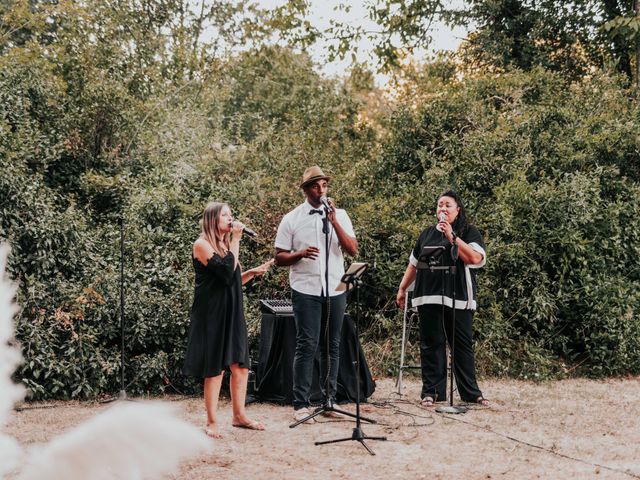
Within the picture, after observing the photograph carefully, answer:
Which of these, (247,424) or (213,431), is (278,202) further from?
(213,431)

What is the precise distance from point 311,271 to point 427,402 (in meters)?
1.87

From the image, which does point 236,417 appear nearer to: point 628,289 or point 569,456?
point 569,456

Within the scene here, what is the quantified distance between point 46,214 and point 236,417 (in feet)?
11.6

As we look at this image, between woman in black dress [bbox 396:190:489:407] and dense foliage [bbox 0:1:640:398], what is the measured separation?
158 centimetres

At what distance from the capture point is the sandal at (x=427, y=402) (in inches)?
268

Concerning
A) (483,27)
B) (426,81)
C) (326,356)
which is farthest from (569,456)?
(426,81)

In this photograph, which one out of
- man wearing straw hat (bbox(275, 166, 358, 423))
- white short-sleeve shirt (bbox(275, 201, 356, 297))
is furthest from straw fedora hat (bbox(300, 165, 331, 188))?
white short-sleeve shirt (bbox(275, 201, 356, 297))

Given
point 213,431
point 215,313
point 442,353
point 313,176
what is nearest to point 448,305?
point 442,353

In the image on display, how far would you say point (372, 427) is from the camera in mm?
6020

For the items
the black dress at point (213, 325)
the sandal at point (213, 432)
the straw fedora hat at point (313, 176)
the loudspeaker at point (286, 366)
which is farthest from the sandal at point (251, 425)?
the straw fedora hat at point (313, 176)

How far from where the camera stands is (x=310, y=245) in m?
6.13

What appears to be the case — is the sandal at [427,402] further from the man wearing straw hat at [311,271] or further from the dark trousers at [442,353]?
the man wearing straw hat at [311,271]

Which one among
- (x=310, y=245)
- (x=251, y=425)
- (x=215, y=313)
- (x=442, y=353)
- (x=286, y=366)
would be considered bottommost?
(x=251, y=425)

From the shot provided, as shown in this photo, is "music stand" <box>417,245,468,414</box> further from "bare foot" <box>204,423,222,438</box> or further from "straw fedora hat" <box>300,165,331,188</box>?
"bare foot" <box>204,423,222,438</box>
